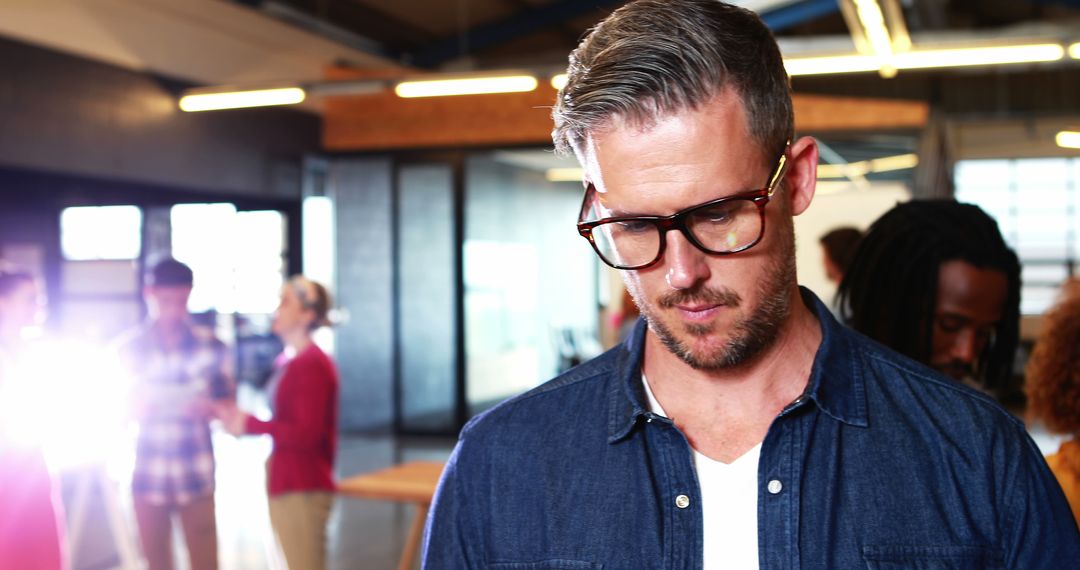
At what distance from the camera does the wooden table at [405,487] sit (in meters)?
4.52

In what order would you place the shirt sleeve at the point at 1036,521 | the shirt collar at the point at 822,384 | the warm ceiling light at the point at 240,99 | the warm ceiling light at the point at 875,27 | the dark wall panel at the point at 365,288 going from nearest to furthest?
the shirt sleeve at the point at 1036,521 → the shirt collar at the point at 822,384 → the warm ceiling light at the point at 875,27 → the warm ceiling light at the point at 240,99 → the dark wall panel at the point at 365,288

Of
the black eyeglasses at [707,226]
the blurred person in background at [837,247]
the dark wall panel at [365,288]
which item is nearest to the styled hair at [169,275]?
the blurred person in background at [837,247]

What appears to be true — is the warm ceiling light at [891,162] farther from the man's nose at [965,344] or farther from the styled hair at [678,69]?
the styled hair at [678,69]

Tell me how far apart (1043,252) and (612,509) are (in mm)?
17215

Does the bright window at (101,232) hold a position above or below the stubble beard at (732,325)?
above

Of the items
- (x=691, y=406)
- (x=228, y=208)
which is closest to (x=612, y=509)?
(x=691, y=406)

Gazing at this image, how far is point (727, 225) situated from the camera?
45.4 inches

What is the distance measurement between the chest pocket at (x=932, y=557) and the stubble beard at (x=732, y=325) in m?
0.25

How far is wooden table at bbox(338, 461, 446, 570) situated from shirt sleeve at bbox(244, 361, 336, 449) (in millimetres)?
574

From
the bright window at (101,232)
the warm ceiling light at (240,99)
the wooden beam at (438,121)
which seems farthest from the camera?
the wooden beam at (438,121)

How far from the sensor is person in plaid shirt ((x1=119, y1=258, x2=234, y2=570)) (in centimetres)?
411

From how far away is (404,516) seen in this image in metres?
7.20

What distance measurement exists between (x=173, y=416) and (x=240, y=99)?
444cm

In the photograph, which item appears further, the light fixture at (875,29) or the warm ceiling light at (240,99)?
the warm ceiling light at (240,99)
